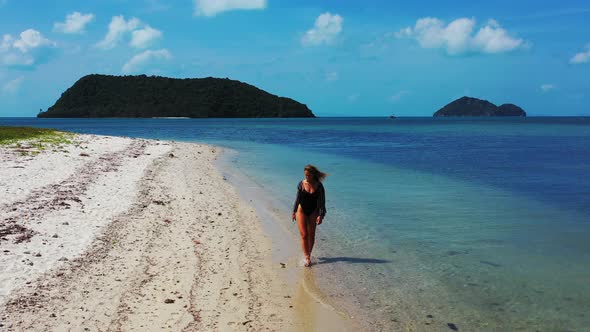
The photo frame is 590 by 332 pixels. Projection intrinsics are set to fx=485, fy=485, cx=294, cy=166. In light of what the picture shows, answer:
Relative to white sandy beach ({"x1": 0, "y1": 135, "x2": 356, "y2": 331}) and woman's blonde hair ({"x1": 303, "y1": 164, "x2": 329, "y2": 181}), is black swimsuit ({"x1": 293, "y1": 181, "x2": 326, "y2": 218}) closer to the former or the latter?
woman's blonde hair ({"x1": 303, "y1": 164, "x2": 329, "y2": 181})

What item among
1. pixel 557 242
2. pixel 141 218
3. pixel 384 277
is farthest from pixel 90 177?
pixel 557 242

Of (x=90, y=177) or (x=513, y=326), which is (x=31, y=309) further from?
(x=90, y=177)

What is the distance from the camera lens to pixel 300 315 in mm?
7098

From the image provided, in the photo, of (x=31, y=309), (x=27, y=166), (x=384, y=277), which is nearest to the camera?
(x=31, y=309)

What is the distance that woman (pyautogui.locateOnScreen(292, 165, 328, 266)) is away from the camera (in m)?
9.23

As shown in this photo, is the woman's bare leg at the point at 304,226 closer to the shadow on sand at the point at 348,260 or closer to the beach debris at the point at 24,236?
the shadow on sand at the point at 348,260

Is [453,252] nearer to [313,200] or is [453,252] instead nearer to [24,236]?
[313,200]

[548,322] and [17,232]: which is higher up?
[17,232]

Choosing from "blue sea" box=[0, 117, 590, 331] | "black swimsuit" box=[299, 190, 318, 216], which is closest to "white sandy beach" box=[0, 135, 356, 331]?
"blue sea" box=[0, 117, 590, 331]

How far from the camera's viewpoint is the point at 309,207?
934cm

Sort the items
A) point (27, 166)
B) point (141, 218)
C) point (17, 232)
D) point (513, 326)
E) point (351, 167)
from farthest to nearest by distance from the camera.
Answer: point (351, 167)
point (27, 166)
point (141, 218)
point (17, 232)
point (513, 326)

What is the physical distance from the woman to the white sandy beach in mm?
629

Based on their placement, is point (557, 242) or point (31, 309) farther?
point (557, 242)

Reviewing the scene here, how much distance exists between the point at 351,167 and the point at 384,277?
20.7m
